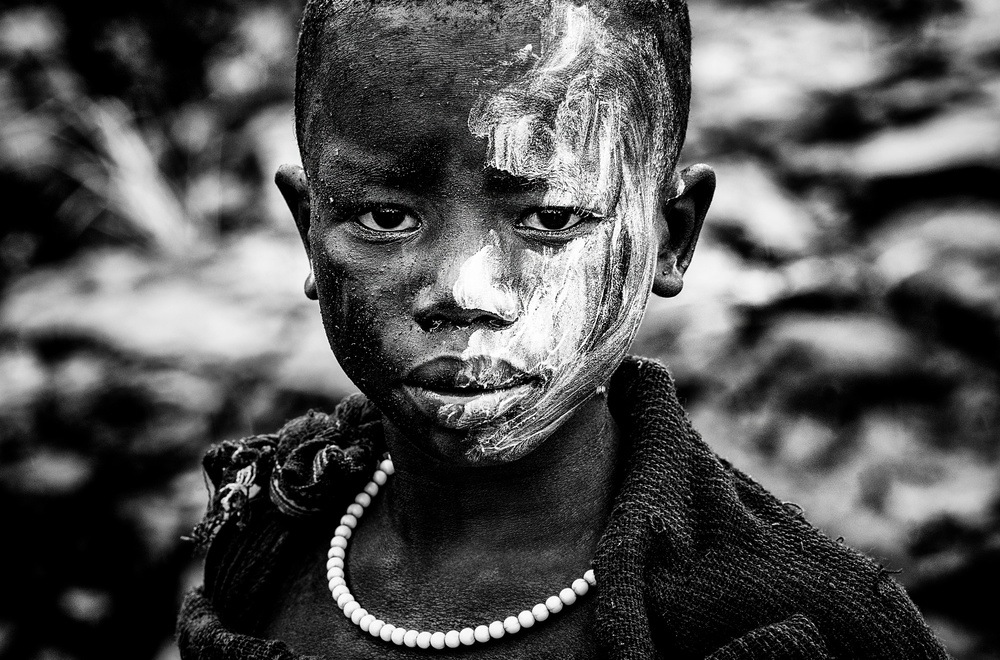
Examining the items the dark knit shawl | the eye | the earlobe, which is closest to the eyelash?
the eye

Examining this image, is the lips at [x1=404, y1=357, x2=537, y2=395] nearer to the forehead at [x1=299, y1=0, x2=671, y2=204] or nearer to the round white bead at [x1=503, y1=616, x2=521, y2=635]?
the forehead at [x1=299, y1=0, x2=671, y2=204]

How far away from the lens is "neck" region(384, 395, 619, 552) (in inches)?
71.4

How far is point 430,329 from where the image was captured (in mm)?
1587

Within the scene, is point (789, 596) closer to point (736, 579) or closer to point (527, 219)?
point (736, 579)

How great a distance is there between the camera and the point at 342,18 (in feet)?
5.51

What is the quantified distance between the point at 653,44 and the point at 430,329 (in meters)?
0.58

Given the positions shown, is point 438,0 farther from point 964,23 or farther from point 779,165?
point 964,23

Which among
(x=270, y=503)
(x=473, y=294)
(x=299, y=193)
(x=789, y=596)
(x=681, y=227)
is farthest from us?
(x=270, y=503)

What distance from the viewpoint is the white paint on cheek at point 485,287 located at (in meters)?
1.54

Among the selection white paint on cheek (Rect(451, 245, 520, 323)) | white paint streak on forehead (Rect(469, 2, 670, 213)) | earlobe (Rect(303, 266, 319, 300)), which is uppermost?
white paint streak on forehead (Rect(469, 2, 670, 213))

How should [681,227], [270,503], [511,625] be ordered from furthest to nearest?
[270,503]
[681,227]
[511,625]

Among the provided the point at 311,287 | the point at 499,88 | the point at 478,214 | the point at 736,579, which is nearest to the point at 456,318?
the point at 478,214

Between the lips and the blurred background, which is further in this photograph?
the blurred background

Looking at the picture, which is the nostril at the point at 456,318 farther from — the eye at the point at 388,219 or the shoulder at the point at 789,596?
the shoulder at the point at 789,596
